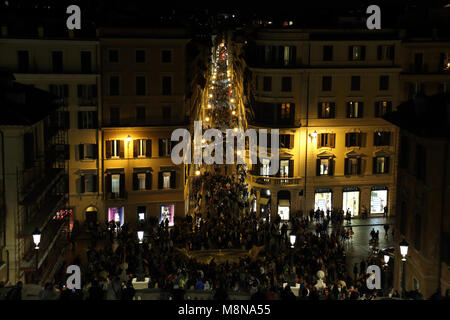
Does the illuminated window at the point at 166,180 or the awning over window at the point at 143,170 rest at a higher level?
the awning over window at the point at 143,170

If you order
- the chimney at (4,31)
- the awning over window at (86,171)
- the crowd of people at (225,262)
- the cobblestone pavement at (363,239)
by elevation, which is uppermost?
the chimney at (4,31)

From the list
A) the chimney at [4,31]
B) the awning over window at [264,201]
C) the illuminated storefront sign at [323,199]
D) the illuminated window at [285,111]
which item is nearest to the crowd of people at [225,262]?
the illuminated storefront sign at [323,199]

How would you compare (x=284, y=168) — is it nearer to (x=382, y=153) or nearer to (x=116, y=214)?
(x=382, y=153)

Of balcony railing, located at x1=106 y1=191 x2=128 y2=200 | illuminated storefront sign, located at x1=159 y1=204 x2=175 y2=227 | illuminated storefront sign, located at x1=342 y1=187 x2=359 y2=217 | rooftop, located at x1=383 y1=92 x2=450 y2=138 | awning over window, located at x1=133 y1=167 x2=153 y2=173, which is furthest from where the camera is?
illuminated storefront sign, located at x1=342 y1=187 x2=359 y2=217

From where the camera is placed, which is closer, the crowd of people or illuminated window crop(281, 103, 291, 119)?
the crowd of people

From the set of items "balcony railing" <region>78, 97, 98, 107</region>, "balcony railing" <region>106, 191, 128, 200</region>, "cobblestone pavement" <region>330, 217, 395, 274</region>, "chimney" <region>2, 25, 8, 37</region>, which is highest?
"chimney" <region>2, 25, 8, 37</region>

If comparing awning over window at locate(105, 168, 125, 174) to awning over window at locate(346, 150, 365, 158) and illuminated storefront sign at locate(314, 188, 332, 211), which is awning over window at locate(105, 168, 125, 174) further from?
awning over window at locate(346, 150, 365, 158)

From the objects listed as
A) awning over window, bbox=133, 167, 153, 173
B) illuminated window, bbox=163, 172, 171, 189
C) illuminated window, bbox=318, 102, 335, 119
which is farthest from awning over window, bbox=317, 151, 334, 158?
awning over window, bbox=133, 167, 153, 173

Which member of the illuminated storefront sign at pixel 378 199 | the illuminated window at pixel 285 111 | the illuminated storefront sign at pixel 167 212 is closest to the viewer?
the illuminated storefront sign at pixel 167 212

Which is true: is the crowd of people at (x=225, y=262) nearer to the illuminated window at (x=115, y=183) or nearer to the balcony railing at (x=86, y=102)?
the illuminated window at (x=115, y=183)

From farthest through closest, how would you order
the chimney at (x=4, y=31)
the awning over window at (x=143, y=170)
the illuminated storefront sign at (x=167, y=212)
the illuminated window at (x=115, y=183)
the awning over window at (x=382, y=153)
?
1. the awning over window at (x=382, y=153)
2. the illuminated storefront sign at (x=167, y=212)
3. the awning over window at (x=143, y=170)
4. the illuminated window at (x=115, y=183)
5. the chimney at (x=4, y=31)

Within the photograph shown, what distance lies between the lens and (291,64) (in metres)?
60.6

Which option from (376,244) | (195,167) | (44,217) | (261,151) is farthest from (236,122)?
(44,217)

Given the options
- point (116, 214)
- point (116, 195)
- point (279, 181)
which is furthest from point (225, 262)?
point (279, 181)
